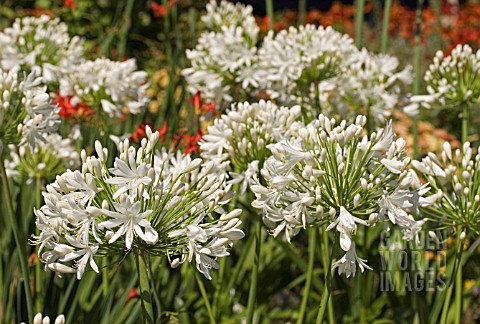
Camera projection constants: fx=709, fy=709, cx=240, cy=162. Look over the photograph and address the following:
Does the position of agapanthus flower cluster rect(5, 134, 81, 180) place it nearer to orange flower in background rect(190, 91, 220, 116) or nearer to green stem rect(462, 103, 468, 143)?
orange flower in background rect(190, 91, 220, 116)

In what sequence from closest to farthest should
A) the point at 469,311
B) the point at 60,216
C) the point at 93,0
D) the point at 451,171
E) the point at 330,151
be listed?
the point at 60,216 < the point at 330,151 < the point at 451,171 < the point at 469,311 < the point at 93,0

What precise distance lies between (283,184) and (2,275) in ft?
4.68

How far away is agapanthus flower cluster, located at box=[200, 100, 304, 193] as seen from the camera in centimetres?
229

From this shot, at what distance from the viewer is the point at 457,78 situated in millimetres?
2770

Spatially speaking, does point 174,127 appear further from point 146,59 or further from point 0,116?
point 146,59

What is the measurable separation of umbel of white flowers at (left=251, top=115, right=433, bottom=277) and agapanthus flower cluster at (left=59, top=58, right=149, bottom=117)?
1.42 meters

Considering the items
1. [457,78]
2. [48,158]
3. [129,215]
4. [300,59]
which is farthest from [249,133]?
[48,158]

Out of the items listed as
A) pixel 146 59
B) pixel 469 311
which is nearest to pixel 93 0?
pixel 146 59

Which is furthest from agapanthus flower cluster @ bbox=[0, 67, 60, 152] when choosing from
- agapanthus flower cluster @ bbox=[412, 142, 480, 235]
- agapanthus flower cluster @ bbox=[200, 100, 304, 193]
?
agapanthus flower cluster @ bbox=[412, 142, 480, 235]

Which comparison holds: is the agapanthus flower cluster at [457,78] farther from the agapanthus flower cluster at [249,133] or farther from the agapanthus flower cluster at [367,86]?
the agapanthus flower cluster at [249,133]

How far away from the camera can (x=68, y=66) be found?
324 centimetres

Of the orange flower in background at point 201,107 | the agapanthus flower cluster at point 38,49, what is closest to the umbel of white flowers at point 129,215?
the orange flower in background at point 201,107

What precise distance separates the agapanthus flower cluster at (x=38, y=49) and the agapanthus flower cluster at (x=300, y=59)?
96 cm

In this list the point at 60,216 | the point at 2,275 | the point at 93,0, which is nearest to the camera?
the point at 60,216
